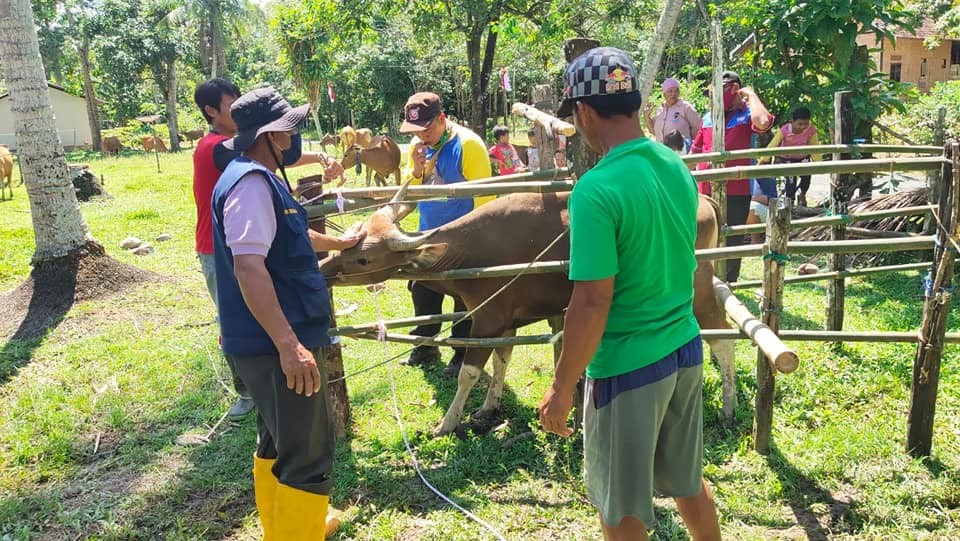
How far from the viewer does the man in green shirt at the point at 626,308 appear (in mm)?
2182

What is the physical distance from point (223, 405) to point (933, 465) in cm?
457

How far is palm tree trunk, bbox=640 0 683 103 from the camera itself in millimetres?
8195

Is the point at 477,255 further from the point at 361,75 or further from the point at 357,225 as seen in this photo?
the point at 361,75

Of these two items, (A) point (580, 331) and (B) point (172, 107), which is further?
(B) point (172, 107)

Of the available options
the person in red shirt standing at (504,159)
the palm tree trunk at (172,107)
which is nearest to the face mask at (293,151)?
the person in red shirt standing at (504,159)

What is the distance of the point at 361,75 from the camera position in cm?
3197

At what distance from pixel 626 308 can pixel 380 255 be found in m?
2.17

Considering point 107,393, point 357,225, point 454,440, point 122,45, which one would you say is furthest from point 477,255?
point 122,45

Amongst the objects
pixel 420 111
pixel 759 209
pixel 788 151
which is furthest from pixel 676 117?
pixel 420 111

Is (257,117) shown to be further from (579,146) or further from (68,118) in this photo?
(68,118)

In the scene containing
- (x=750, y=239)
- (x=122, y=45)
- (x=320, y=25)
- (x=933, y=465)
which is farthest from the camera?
(x=122, y=45)

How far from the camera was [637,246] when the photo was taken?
2217mm

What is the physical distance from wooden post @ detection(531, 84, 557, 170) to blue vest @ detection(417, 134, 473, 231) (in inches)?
25.6

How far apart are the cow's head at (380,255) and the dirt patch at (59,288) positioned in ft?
13.6
